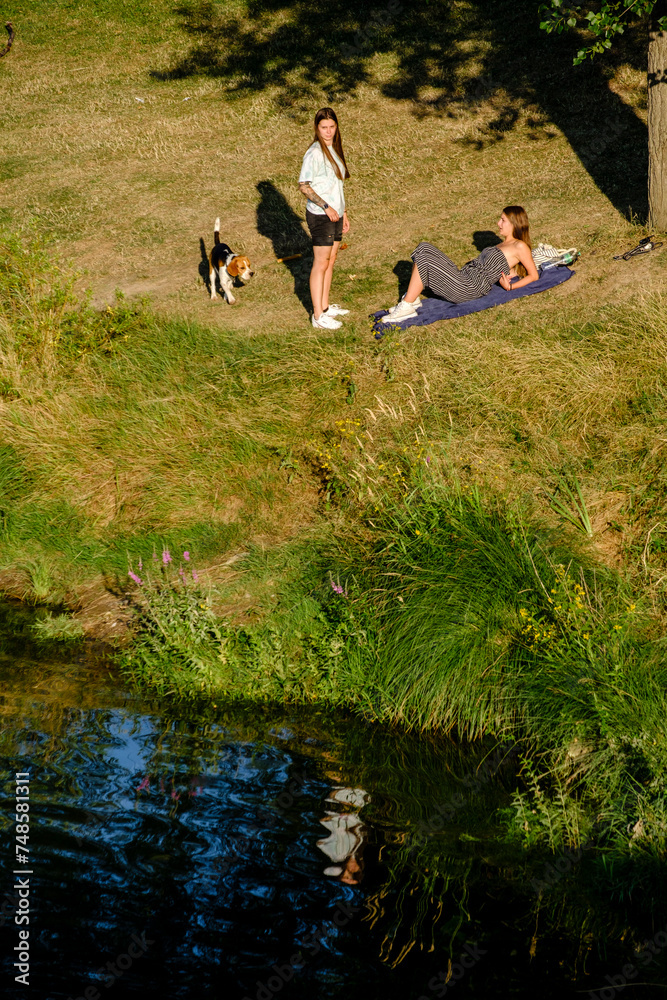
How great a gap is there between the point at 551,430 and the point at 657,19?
5.34 metres

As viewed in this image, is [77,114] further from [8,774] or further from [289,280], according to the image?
[8,774]

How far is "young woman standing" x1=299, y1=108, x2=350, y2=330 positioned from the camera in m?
9.40

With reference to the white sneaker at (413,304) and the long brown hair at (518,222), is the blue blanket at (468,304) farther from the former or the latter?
the long brown hair at (518,222)

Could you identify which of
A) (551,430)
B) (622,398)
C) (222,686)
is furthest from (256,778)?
(622,398)

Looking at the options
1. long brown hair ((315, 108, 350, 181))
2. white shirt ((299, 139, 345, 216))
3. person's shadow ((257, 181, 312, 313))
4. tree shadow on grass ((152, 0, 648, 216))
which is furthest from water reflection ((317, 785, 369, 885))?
tree shadow on grass ((152, 0, 648, 216))

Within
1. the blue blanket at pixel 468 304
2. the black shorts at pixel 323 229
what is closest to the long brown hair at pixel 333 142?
the black shorts at pixel 323 229

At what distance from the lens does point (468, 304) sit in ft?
34.3

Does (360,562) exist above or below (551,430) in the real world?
below

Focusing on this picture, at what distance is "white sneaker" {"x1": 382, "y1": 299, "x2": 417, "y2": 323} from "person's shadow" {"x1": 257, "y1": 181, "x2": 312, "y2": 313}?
1.13 meters

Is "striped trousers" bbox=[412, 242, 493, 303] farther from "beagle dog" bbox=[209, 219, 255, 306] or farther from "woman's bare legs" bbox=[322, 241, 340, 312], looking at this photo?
"beagle dog" bbox=[209, 219, 255, 306]

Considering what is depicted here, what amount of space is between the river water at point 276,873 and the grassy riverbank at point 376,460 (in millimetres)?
431

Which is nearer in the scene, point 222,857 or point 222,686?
point 222,857

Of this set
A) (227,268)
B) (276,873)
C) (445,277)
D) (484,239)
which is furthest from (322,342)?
(276,873)

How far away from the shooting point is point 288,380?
940cm
